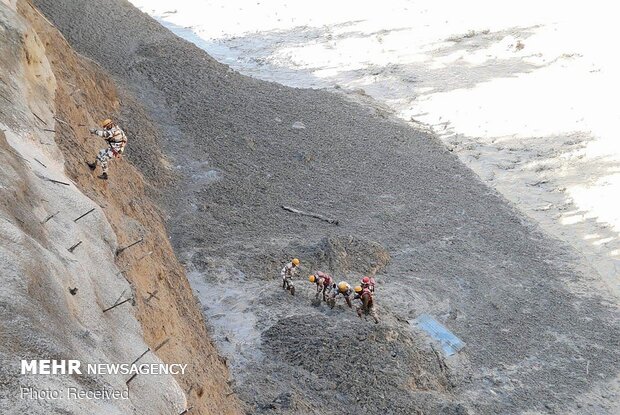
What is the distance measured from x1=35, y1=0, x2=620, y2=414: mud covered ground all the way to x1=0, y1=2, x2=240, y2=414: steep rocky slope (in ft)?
5.23

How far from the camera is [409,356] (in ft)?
44.2

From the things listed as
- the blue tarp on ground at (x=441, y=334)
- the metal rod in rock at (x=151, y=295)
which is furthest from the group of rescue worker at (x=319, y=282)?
the metal rod in rock at (x=151, y=295)

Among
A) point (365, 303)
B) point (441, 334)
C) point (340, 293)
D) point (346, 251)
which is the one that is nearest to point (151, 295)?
point (340, 293)

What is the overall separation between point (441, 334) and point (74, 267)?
30.3 feet

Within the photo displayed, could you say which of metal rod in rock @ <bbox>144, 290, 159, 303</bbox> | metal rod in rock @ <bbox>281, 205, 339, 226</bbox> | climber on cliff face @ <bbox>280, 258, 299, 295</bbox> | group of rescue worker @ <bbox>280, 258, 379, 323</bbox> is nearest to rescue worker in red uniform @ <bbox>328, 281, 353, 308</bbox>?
group of rescue worker @ <bbox>280, 258, 379, 323</bbox>

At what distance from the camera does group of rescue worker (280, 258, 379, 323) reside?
14.0m

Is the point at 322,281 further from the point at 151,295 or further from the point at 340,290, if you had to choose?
the point at 151,295

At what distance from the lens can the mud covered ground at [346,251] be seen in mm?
13117

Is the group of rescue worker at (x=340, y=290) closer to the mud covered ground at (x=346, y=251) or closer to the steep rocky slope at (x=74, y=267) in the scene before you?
the mud covered ground at (x=346, y=251)

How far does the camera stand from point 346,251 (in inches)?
679

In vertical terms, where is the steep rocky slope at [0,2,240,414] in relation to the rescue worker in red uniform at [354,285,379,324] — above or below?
above

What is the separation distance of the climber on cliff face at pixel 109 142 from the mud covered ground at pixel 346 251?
11.8 feet

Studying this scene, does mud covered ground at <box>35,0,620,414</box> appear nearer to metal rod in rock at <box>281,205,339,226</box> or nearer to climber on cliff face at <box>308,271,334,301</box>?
metal rod in rock at <box>281,205,339,226</box>

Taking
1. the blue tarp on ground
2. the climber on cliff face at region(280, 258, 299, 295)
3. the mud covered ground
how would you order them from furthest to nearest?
the blue tarp on ground < the climber on cliff face at region(280, 258, 299, 295) < the mud covered ground
